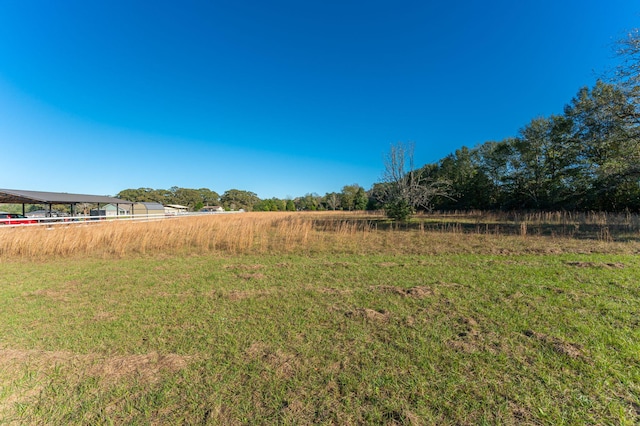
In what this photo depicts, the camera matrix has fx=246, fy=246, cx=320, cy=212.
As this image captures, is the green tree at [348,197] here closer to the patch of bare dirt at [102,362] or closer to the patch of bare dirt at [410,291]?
the patch of bare dirt at [410,291]

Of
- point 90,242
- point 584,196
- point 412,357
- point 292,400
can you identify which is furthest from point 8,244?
point 584,196

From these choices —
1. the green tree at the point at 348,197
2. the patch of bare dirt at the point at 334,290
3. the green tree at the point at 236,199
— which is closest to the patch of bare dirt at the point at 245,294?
the patch of bare dirt at the point at 334,290

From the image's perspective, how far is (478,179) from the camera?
2939cm

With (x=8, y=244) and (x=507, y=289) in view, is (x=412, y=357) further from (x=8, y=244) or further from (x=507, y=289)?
(x=8, y=244)

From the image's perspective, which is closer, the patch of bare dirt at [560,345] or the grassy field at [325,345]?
the grassy field at [325,345]

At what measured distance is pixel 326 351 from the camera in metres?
2.45

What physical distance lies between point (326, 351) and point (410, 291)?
2.20 metres

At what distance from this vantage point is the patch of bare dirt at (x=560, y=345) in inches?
91.0

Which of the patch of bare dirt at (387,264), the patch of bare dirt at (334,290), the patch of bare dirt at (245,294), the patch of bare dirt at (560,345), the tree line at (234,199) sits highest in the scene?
the tree line at (234,199)

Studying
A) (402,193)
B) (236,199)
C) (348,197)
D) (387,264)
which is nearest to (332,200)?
Answer: (348,197)

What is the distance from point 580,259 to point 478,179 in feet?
88.4

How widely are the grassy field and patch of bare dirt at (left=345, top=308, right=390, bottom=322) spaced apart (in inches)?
0.7

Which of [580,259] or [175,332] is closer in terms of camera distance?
[175,332]

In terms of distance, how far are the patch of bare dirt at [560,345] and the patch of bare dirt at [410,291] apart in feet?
4.56
